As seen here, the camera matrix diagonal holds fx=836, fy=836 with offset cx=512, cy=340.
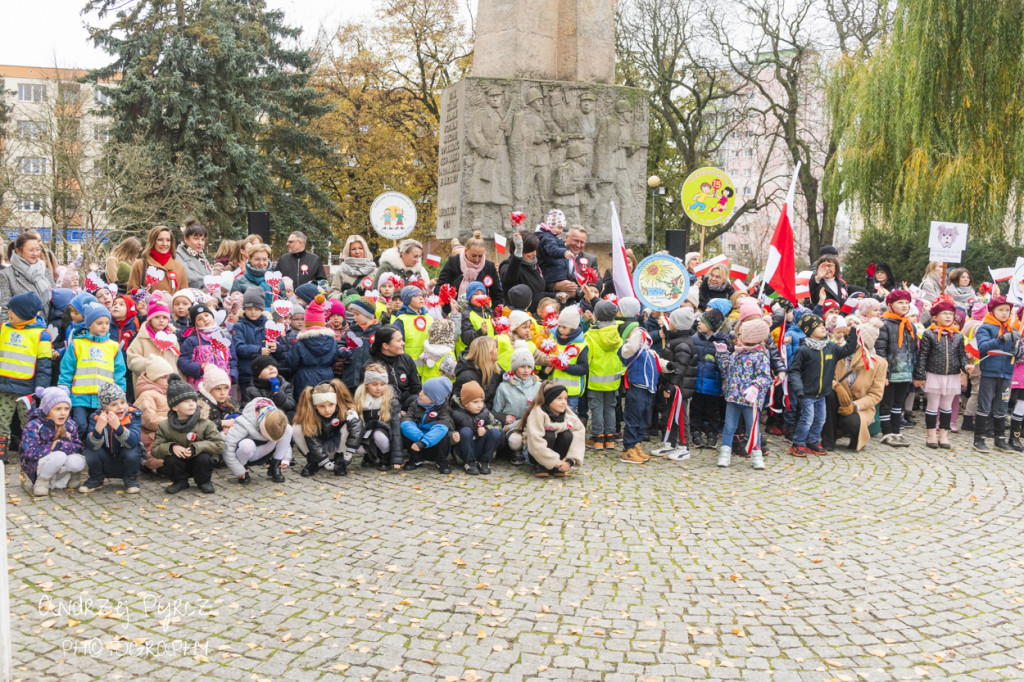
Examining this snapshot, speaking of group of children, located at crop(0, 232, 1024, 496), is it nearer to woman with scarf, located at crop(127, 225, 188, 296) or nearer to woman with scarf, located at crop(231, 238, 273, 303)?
woman with scarf, located at crop(231, 238, 273, 303)

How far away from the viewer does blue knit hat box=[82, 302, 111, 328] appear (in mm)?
7516

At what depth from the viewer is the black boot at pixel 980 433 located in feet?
32.9

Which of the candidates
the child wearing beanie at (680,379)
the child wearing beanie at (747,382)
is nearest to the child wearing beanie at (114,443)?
the child wearing beanie at (680,379)

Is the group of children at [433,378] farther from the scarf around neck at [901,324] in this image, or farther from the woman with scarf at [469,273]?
the woman with scarf at [469,273]

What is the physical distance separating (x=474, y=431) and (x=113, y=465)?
10.5 ft

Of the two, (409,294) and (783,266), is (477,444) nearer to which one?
(409,294)

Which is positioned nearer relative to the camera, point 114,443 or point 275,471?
point 114,443

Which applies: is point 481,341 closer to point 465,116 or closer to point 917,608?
point 917,608

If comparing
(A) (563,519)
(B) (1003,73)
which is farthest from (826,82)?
(A) (563,519)

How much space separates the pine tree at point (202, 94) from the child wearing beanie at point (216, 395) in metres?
20.2

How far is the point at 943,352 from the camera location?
10.1 meters

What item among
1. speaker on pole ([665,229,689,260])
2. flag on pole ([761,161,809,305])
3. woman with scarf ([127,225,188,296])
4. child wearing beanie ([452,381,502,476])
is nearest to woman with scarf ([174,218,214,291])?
woman with scarf ([127,225,188,296])

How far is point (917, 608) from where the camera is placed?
5332mm

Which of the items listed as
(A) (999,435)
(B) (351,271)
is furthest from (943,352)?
(B) (351,271)
